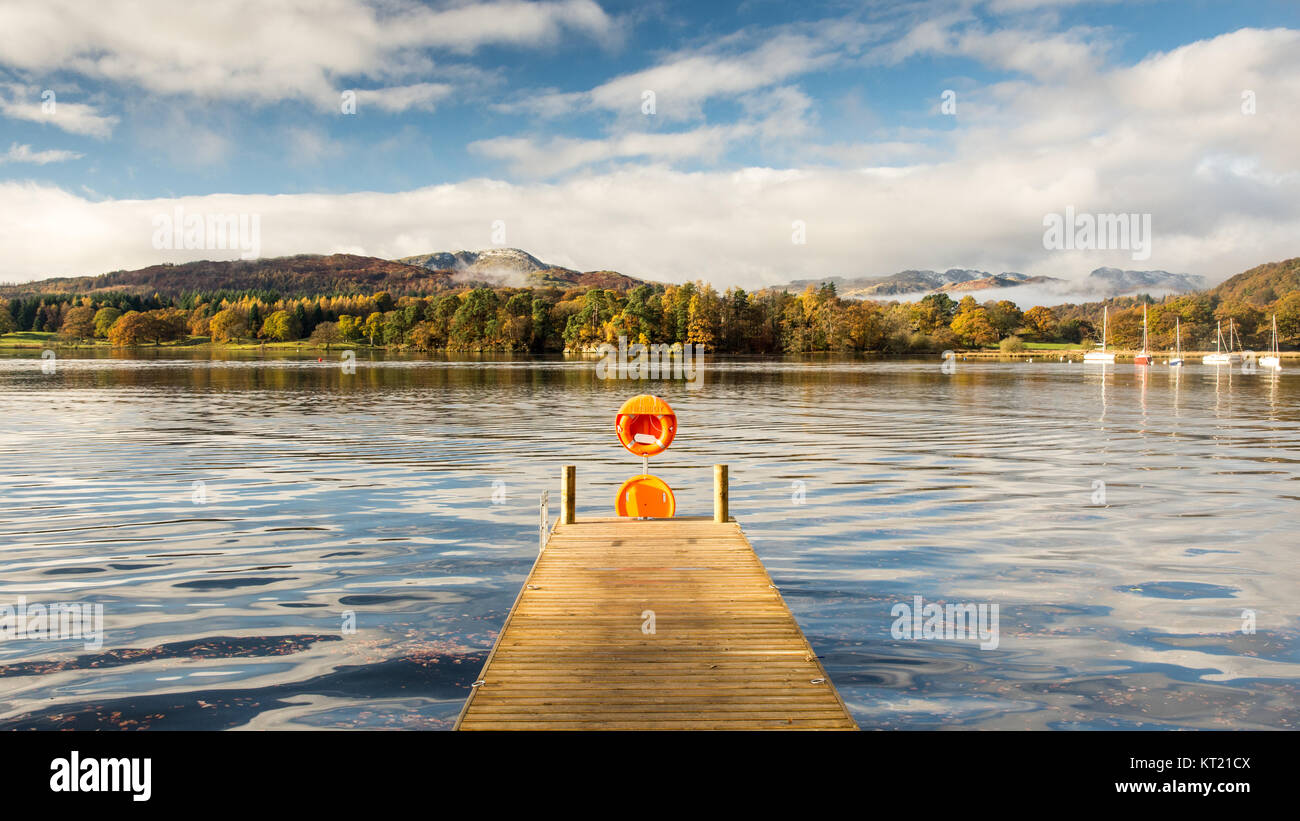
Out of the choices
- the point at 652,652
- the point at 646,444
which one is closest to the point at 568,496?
the point at 646,444

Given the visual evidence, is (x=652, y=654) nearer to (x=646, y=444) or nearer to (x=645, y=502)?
(x=645, y=502)

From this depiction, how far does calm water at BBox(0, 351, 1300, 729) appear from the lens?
912cm

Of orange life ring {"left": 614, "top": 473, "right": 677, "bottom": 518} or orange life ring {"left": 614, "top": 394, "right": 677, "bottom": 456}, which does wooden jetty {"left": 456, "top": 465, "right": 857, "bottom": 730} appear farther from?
orange life ring {"left": 614, "top": 394, "right": 677, "bottom": 456}

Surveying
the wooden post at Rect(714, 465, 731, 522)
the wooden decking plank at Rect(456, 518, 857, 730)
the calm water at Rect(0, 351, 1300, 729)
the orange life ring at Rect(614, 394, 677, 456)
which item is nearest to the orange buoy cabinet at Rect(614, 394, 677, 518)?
the orange life ring at Rect(614, 394, 677, 456)

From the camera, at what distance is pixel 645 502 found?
16484 mm

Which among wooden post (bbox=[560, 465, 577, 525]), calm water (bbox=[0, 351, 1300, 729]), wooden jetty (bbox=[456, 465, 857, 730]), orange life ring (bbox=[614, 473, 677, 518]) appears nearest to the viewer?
wooden jetty (bbox=[456, 465, 857, 730])

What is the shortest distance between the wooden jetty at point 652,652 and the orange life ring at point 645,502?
2.83 meters

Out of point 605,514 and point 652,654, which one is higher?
point 652,654

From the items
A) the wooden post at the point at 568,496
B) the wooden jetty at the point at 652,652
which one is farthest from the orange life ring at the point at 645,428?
the wooden jetty at the point at 652,652

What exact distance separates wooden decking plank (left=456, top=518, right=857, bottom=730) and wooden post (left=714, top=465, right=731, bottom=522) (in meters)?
2.24

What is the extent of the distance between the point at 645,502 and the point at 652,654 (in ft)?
25.0

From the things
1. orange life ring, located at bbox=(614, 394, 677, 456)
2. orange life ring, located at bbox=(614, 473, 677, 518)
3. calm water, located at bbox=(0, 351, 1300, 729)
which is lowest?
calm water, located at bbox=(0, 351, 1300, 729)

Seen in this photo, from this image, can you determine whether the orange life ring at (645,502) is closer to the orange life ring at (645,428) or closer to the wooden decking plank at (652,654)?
the orange life ring at (645,428)
